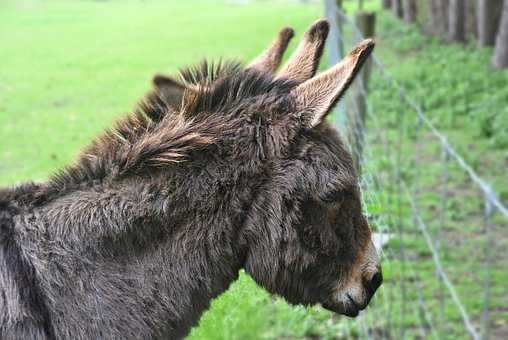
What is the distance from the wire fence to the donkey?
1089 mm

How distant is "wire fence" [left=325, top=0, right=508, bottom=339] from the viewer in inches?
218

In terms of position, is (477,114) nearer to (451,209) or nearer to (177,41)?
(451,209)

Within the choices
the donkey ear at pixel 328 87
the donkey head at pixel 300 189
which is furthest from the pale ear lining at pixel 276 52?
the donkey ear at pixel 328 87

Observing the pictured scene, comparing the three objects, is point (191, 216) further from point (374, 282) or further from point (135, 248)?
point (374, 282)

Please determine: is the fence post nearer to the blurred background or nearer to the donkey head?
the blurred background

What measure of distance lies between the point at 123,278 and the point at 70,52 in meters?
18.3

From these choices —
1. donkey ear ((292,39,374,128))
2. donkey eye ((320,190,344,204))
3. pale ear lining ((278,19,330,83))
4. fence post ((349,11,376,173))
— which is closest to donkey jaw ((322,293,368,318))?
donkey eye ((320,190,344,204))

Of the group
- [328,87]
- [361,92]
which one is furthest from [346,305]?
[361,92]

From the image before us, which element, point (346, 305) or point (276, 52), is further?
point (276, 52)

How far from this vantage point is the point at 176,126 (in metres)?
2.82

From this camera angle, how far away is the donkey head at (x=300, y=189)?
110 inches

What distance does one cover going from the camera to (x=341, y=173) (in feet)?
9.53

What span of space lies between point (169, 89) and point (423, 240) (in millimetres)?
6189

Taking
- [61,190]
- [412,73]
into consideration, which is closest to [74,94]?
[412,73]
